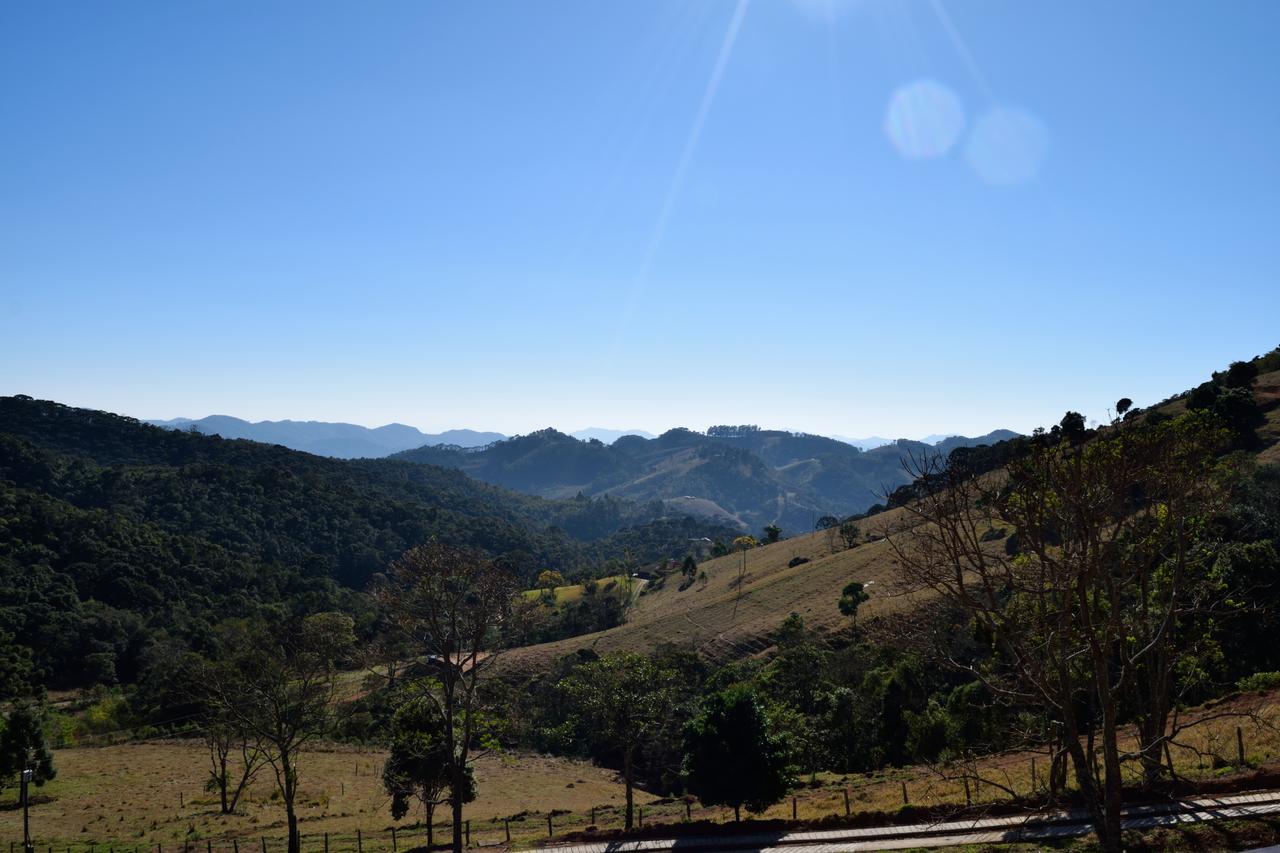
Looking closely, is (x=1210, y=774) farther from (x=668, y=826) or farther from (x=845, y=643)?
(x=845, y=643)

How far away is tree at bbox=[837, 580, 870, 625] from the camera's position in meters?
64.2

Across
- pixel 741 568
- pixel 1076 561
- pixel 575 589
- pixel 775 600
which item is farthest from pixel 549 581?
pixel 1076 561

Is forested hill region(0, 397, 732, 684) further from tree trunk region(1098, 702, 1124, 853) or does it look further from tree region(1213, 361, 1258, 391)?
tree region(1213, 361, 1258, 391)

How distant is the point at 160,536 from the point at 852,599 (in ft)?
329

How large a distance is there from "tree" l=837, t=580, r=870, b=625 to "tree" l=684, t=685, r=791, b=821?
1585 inches

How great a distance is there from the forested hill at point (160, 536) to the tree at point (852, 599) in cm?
3099

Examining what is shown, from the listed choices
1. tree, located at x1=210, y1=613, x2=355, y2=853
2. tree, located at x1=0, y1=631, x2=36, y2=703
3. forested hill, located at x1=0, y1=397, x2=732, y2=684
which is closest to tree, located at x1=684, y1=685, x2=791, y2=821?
tree, located at x1=210, y1=613, x2=355, y2=853

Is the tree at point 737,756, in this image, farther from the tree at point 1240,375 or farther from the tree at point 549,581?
the tree at point 549,581

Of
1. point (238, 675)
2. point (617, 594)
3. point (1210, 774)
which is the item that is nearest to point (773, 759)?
point (1210, 774)

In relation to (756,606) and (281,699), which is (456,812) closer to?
(281,699)

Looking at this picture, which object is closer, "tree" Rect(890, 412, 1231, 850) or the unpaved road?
"tree" Rect(890, 412, 1231, 850)

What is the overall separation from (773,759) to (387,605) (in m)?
13.6

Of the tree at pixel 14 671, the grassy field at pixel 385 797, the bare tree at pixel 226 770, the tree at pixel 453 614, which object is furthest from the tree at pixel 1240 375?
the tree at pixel 14 671

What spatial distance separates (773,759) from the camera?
2470cm
